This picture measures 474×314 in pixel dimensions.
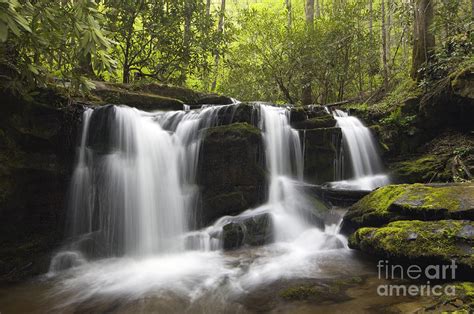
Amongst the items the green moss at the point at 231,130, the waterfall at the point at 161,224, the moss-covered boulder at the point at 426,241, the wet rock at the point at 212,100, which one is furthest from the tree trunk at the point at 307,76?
the moss-covered boulder at the point at 426,241

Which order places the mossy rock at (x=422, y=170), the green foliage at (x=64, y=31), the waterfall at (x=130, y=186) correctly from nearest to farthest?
the green foliage at (x=64, y=31)
the waterfall at (x=130, y=186)
the mossy rock at (x=422, y=170)

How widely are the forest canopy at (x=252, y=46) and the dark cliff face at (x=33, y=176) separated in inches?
22.5

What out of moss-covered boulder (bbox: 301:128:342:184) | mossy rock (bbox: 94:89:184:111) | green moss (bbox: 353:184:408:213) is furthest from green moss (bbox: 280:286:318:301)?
mossy rock (bbox: 94:89:184:111)

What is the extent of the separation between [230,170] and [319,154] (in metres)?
2.63

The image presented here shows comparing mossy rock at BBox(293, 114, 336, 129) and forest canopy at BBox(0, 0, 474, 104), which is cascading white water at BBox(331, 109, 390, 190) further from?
forest canopy at BBox(0, 0, 474, 104)

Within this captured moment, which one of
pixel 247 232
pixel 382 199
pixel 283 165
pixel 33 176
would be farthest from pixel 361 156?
pixel 33 176

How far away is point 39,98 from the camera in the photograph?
5570mm

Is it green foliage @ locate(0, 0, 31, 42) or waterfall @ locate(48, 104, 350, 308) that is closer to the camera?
green foliage @ locate(0, 0, 31, 42)

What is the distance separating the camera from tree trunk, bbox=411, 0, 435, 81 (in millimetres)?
8812

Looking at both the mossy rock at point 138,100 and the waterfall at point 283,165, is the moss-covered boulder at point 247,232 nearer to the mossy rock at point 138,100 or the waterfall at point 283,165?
the waterfall at point 283,165

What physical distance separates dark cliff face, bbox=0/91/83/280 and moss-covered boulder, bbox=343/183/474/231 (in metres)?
5.23

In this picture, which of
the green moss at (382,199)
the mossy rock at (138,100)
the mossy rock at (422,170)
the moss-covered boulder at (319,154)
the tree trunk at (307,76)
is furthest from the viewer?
the tree trunk at (307,76)

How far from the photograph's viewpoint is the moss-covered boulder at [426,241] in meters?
3.35

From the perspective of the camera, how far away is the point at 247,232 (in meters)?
5.68
